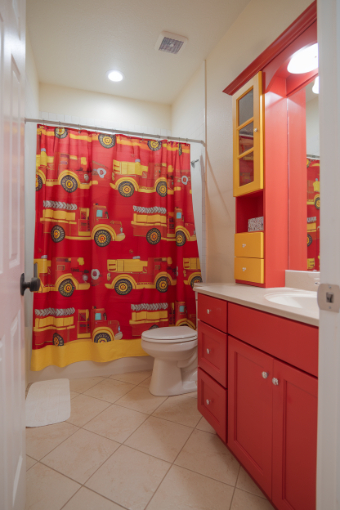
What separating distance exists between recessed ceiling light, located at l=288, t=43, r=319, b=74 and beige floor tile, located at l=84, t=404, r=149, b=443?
214cm

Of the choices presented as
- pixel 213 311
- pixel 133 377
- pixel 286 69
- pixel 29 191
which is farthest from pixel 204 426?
pixel 29 191

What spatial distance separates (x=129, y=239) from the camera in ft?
7.75

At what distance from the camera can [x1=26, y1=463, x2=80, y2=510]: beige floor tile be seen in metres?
1.14

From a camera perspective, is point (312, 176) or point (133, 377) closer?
point (312, 176)

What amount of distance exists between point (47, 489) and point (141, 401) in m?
0.79

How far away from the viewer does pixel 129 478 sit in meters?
1.27

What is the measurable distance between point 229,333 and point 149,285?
3.84 ft

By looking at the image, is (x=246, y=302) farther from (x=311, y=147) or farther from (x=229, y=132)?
(x=229, y=132)

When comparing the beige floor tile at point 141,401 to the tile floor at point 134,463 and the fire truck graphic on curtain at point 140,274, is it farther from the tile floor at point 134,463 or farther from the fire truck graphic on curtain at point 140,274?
the fire truck graphic on curtain at point 140,274

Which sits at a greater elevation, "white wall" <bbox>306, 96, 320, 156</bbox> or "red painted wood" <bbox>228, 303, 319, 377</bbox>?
"white wall" <bbox>306, 96, 320, 156</bbox>

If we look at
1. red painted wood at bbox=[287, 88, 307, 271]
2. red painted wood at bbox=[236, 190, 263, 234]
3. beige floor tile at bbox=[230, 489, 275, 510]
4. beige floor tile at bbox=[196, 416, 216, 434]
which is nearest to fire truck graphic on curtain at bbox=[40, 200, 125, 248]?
red painted wood at bbox=[236, 190, 263, 234]

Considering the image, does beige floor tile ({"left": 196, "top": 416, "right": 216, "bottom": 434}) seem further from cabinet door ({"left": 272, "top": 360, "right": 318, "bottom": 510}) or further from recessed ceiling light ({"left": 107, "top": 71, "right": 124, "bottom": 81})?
recessed ceiling light ({"left": 107, "top": 71, "right": 124, "bottom": 81})

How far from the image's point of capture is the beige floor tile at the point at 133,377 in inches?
89.0

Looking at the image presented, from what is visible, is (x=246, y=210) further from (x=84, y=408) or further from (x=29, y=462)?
(x=29, y=462)
